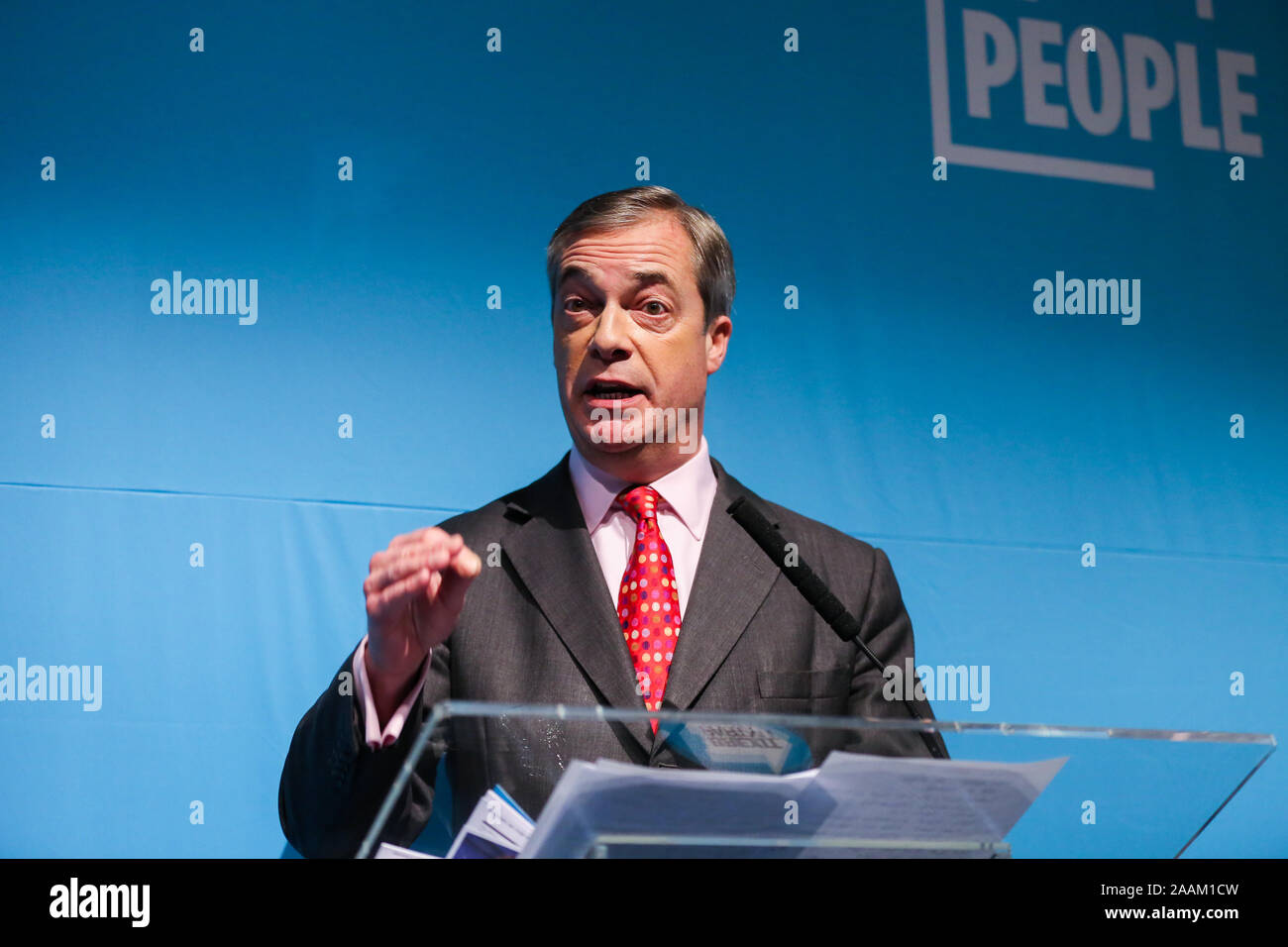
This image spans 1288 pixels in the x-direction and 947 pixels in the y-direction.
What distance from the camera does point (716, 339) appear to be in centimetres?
222

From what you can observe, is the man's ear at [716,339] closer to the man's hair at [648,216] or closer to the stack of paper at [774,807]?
the man's hair at [648,216]

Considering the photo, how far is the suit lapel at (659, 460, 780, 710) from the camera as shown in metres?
1.72

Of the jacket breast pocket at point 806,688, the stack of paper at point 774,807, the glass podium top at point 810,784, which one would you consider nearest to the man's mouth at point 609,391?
the jacket breast pocket at point 806,688

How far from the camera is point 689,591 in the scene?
1839 mm

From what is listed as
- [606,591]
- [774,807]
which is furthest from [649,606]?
[774,807]

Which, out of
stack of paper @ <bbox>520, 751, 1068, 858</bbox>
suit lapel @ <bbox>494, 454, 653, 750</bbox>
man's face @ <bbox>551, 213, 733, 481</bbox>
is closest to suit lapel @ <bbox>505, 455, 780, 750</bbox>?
suit lapel @ <bbox>494, 454, 653, 750</bbox>

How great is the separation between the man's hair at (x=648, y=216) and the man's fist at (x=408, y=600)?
93 centimetres

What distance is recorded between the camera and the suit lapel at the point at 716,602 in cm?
172

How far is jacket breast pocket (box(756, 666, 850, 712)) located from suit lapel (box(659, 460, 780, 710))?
0.08 meters

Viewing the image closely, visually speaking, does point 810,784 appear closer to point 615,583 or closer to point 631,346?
point 615,583

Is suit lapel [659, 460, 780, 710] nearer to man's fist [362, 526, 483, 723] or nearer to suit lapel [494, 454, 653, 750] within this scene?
suit lapel [494, 454, 653, 750]

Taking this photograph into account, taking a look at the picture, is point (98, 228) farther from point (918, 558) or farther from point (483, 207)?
point (918, 558)

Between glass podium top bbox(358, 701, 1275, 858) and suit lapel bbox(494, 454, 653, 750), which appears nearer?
glass podium top bbox(358, 701, 1275, 858)

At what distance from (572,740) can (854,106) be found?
2.32 m
